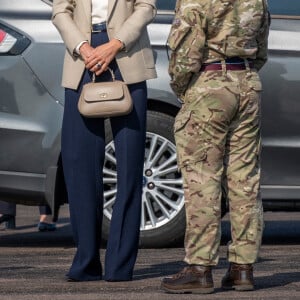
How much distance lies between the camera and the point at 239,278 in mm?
7719

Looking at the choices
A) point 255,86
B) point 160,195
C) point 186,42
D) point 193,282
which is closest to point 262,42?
point 255,86

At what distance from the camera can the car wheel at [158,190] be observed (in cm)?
1008

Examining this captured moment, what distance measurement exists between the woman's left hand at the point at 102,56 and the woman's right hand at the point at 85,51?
0.01 m

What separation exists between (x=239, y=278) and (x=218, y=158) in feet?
2.00

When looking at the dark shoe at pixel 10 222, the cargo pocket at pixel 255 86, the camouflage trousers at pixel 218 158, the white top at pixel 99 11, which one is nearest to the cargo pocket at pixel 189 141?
the camouflage trousers at pixel 218 158

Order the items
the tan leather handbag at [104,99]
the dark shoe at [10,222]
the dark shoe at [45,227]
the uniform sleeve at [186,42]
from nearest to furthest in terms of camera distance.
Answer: the uniform sleeve at [186,42]
the tan leather handbag at [104,99]
the dark shoe at [45,227]
the dark shoe at [10,222]

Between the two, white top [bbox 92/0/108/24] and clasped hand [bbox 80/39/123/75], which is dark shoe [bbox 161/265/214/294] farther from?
white top [bbox 92/0/108/24]

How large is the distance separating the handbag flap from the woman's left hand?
3.8 inches

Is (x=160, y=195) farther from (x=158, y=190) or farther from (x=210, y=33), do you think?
(x=210, y=33)

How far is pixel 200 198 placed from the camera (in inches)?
302

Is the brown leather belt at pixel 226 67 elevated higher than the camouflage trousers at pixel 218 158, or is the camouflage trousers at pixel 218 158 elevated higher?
the brown leather belt at pixel 226 67

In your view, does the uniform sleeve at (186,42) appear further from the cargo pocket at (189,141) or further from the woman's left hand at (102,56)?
the woman's left hand at (102,56)

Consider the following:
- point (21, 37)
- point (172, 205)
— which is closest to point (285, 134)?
point (172, 205)

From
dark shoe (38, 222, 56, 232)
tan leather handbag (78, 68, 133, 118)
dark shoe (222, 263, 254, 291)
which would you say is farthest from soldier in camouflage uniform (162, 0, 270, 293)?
dark shoe (38, 222, 56, 232)
